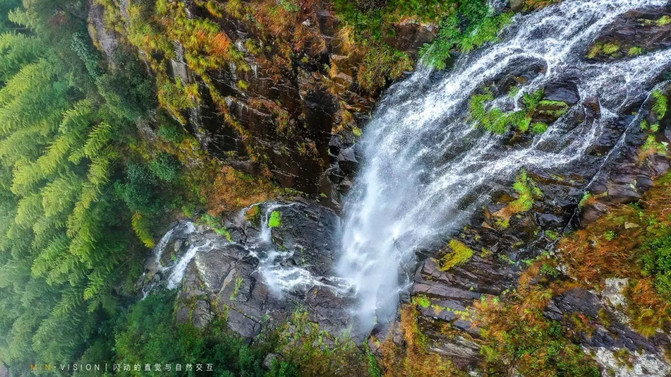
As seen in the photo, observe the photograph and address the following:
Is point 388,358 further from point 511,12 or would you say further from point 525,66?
point 511,12

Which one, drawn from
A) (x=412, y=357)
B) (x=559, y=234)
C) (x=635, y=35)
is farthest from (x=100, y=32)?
(x=559, y=234)

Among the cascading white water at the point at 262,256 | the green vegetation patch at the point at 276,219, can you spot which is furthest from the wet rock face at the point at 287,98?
the cascading white water at the point at 262,256

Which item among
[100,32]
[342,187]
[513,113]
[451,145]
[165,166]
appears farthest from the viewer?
[165,166]

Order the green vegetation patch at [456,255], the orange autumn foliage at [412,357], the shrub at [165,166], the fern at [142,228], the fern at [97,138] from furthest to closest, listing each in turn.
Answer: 1. the fern at [142,228]
2. the shrub at [165,166]
3. the fern at [97,138]
4. the orange autumn foliage at [412,357]
5. the green vegetation patch at [456,255]

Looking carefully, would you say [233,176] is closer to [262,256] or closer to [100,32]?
[262,256]

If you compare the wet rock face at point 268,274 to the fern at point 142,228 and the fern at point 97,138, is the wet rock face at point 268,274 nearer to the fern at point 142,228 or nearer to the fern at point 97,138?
the fern at point 142,228

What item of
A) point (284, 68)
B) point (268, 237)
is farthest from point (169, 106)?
point (268, 237)

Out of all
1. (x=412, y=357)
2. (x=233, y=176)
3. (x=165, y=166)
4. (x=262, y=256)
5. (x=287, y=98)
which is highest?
(x=287, y=98)
